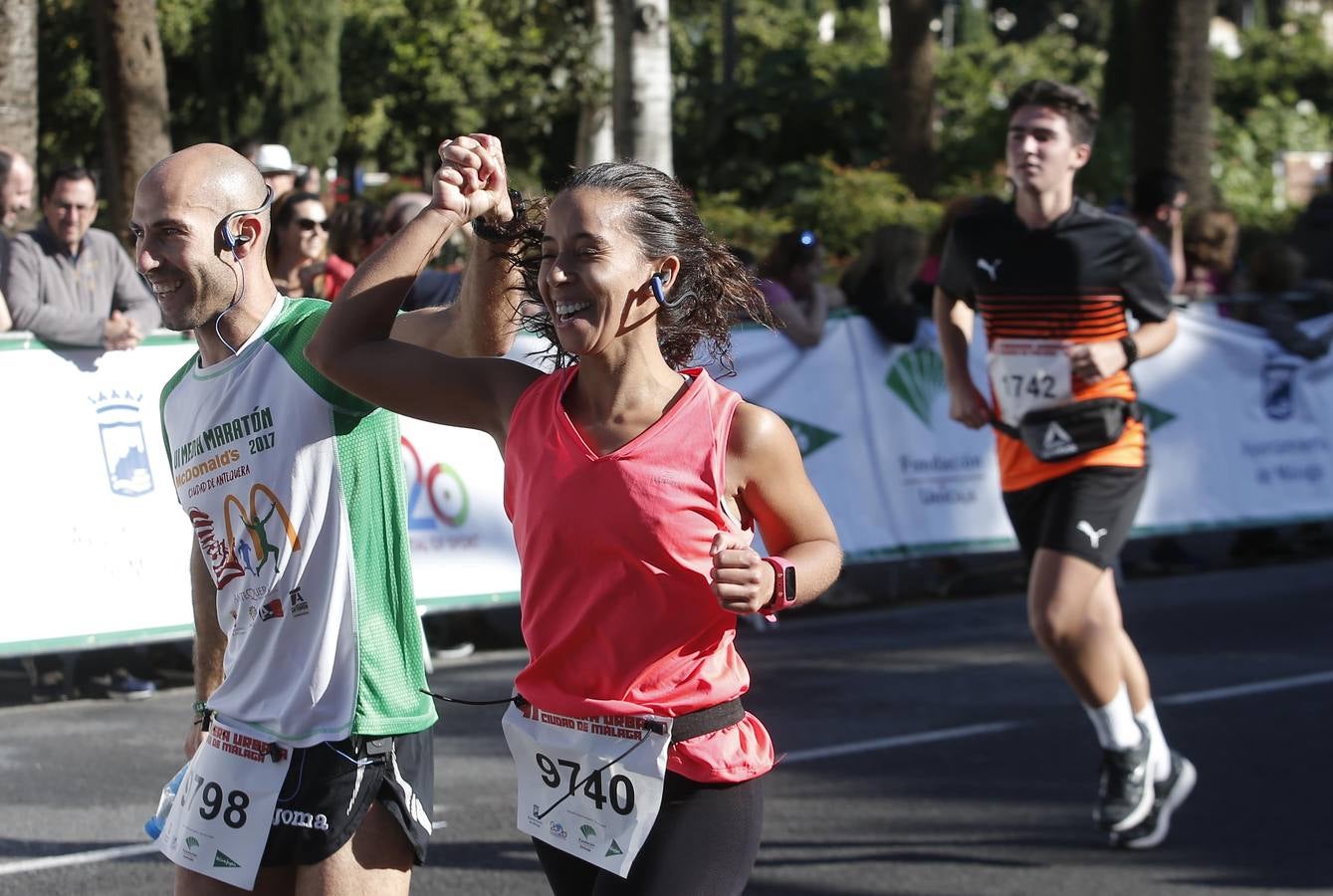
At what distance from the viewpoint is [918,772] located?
6320 millimetres

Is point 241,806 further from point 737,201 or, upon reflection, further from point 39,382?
point 737,201

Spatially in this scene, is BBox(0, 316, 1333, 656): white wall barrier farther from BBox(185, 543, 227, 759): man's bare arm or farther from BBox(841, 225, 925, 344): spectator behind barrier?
BBox(185, 543, 227, 759): man's bare arm

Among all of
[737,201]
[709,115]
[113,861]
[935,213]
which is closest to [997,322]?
[113,861]

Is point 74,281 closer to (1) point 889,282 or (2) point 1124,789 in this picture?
(1) point 889,282

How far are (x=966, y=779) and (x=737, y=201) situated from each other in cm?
1931

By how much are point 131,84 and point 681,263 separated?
996cm

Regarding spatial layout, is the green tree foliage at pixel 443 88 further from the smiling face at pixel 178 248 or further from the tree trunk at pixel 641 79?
the smiling face at pixel 178 248

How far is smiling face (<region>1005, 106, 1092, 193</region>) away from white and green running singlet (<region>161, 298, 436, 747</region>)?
310 centimetres

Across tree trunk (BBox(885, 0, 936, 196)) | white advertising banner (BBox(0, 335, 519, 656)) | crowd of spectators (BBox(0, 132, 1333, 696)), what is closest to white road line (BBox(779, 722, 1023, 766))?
crowd of spectators (BBox(0, 132, 1333, 696))

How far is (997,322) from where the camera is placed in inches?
236

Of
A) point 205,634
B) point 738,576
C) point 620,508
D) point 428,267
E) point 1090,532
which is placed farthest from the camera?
point 428,267

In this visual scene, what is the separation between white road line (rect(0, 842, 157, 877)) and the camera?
518 centimetres

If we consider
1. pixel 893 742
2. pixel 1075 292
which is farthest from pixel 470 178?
pixel 893 742

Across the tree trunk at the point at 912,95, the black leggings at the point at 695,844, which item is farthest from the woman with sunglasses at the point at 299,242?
the tree trunk at the point at 912,95
